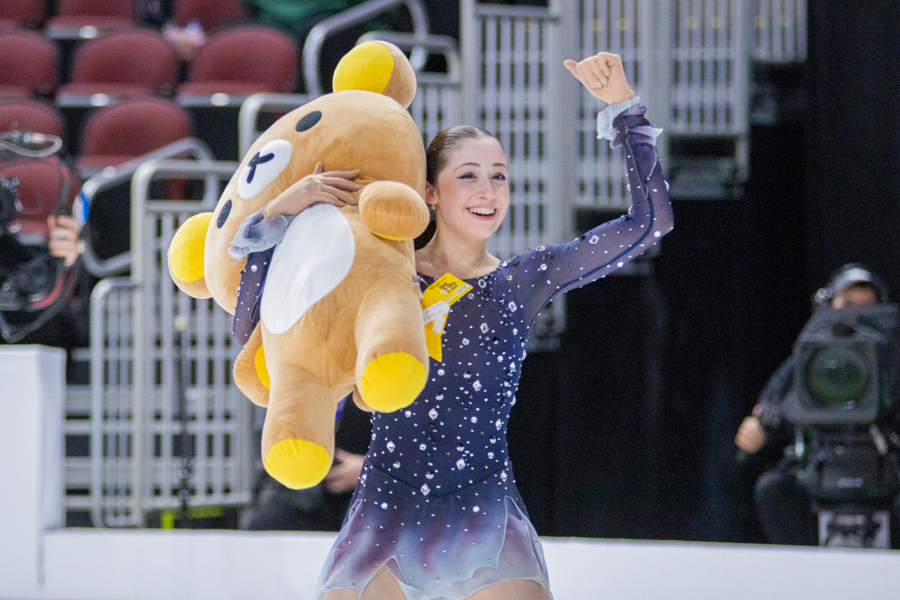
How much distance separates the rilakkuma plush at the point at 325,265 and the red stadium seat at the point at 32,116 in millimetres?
2887

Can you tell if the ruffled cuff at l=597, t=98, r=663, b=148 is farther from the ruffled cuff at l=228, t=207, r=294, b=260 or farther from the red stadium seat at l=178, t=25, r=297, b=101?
the red stadium seat at l=178, t=25, r=297, b=101

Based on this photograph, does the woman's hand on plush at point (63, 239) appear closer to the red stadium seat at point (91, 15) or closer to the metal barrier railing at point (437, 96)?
the metal barrier railing at point (437, 96)

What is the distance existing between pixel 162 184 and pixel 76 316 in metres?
0.70

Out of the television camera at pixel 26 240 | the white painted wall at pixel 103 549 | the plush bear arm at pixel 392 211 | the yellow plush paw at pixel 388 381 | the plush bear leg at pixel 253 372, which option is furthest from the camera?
the television camera at pixel 26 240

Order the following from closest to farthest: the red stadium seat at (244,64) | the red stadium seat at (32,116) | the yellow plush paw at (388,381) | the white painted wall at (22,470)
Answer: the yellow plush paw at (388,381) < the white painted wall at (22,470) < the red stadium seat at (32,116) < the red stadium seat at (244,64)

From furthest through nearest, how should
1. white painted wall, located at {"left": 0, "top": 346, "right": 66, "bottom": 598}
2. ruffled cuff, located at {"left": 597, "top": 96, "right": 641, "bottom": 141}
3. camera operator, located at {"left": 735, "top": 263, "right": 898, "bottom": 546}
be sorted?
Answer: 1. camera operator, located at {"left": 735, "top": 263, "right": 898, "bottom": 546}
2. white painted wall, located at {"left": 0, "top": 346, "right": 66, "bottom": 598}
3. ruffled cuff, located at {"left": 597, "top": 96, "right": 641, "bottom": 141}

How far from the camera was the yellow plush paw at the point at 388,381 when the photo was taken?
3.31 ft

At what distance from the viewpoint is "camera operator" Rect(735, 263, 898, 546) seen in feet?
9.30

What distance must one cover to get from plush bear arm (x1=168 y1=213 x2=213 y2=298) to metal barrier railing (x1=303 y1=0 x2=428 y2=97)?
211 centimetres

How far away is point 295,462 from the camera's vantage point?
3.33ft

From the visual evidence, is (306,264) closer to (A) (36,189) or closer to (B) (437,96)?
(A) (36,189)

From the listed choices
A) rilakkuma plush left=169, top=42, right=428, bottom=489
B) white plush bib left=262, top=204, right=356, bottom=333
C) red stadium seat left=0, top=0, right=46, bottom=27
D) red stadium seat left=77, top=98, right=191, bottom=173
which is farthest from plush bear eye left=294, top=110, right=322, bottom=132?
red stadium seat left=0, top=0, right=46, bottom=27

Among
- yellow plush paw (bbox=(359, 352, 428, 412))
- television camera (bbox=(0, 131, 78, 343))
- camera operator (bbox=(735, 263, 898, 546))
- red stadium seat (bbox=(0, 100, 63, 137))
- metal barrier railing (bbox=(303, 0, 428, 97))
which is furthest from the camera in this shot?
red stadium seat (bbox=(0, 100, 63, 137))

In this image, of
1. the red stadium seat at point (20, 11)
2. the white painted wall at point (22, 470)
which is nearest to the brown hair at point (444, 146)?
the white painted wall at point (22, 470)
